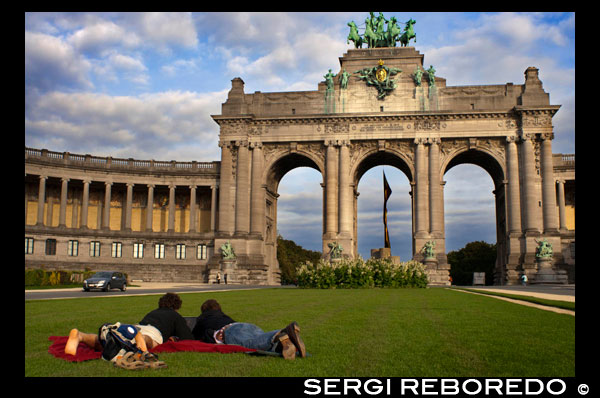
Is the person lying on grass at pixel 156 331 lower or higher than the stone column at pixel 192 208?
lower

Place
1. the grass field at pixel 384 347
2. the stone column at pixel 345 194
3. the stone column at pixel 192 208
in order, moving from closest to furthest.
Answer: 1. the grass field at pixel 384 347
2. the stone column at pixel 345 194
3. the stone column at pixel 192 208

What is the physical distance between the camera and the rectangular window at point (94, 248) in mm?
71500

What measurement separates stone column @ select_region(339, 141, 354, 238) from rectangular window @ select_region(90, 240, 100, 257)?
31.2 m

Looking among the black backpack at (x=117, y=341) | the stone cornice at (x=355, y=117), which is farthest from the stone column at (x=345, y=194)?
the black backpack at (x=117, y=341)

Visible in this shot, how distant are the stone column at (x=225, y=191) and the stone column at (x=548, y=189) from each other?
1402 inches

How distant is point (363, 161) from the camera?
223ft

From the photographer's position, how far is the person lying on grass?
9.93 m

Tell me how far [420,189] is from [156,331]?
185 ft

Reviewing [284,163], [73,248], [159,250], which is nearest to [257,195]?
[284,163]

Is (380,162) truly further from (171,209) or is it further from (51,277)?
(51,277)

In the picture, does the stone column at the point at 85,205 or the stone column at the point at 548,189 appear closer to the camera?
the stone column at the point at 548,189

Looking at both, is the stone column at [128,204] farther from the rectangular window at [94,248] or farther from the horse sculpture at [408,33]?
the horse sculpture at [408,33]

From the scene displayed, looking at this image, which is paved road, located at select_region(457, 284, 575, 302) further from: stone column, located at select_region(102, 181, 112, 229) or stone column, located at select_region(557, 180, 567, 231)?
stone column, located at select_region(102, 181, 112, 229)

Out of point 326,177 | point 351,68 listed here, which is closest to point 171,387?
point 326,177
